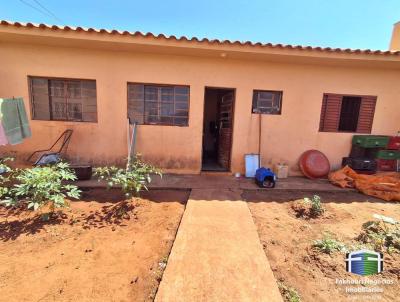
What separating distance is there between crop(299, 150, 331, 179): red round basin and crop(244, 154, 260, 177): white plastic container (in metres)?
1.26

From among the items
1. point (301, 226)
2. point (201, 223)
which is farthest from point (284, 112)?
point (201, 223)

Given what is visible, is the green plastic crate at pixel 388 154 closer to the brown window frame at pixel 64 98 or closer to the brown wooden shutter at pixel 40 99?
the brown window frame at pixel 64 98

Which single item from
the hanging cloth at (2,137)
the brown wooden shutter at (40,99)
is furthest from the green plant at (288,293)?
the brown wooden shutter at (40,99)

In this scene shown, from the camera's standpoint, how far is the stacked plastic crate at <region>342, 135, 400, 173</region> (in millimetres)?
5434

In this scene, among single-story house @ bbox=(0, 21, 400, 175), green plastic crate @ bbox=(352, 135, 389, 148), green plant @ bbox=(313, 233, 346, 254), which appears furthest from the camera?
green plastic crate @ bbox=(352, 135, 389, 148)

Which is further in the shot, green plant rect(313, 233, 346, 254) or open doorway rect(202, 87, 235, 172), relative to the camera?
open doorway rect(202, 87, 235, 172)

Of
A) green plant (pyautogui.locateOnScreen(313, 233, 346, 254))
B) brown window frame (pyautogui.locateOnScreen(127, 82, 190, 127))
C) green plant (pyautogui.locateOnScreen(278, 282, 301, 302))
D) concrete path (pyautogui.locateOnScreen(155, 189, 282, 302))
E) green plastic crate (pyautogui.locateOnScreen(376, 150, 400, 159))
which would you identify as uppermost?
brown window frame (pyautogui.locateOnScreen(127, 82, 190, 127))

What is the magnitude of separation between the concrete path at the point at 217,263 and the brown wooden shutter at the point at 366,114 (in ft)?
15.6

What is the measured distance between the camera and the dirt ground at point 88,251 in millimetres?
1916

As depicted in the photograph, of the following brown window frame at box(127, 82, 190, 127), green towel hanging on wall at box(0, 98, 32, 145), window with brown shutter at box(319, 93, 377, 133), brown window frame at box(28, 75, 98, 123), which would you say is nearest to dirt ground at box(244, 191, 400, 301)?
window with brown shutter at box(319, 93, 377, 133)

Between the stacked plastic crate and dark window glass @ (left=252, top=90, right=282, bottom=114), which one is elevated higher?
dark window glass @ (left=252, top=90, right=282, bottom=114)

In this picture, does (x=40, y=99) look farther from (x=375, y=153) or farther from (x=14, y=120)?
(x=375, y=153)

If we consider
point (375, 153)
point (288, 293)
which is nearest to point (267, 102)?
point (375, 153)

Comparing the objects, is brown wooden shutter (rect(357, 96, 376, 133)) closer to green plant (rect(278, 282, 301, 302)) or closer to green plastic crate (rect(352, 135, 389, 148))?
green plastic crate (rect(352, 135, 389, 148))
